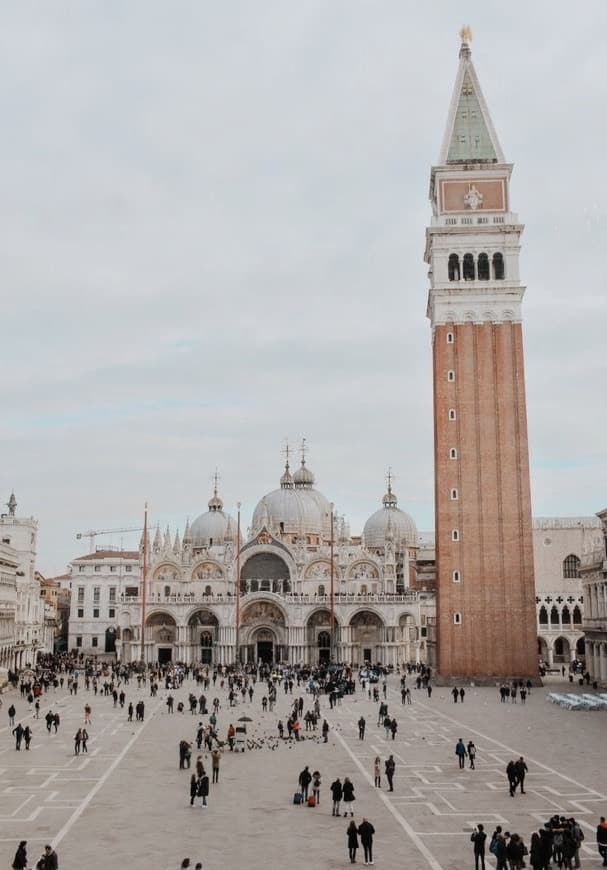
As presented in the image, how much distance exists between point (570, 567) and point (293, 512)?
28.4 meters

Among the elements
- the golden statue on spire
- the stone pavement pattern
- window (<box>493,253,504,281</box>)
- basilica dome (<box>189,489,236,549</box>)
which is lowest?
the stone pavement pattern

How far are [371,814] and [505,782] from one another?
5643 millimetres

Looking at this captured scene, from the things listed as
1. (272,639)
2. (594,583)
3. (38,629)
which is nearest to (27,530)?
(38,629)

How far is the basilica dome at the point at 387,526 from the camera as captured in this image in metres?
98.9

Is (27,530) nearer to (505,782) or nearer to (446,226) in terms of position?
(446,226)

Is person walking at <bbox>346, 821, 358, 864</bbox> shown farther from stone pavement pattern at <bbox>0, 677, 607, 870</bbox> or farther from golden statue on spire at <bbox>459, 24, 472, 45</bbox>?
golden statue on spire at <bbox>459, 24, 472, 45</bbox>

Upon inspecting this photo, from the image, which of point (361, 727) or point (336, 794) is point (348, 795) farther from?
point (361, 727)

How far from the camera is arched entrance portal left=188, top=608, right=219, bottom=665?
84562mm

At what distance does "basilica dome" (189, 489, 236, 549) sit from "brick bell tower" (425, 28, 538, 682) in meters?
43.5

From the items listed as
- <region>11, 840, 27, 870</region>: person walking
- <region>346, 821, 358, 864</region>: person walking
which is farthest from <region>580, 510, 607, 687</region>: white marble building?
<region>11, 840, 27, 870</region>: person walking

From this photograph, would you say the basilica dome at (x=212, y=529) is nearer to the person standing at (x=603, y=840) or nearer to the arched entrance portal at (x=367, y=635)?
the arched entrance portal at (x=367, y=635)

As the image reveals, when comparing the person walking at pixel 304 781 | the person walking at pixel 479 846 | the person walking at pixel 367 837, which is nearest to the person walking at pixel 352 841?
the person walking at pixel 367 837

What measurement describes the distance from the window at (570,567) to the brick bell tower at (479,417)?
81.2ft

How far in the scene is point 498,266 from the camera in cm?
6322
